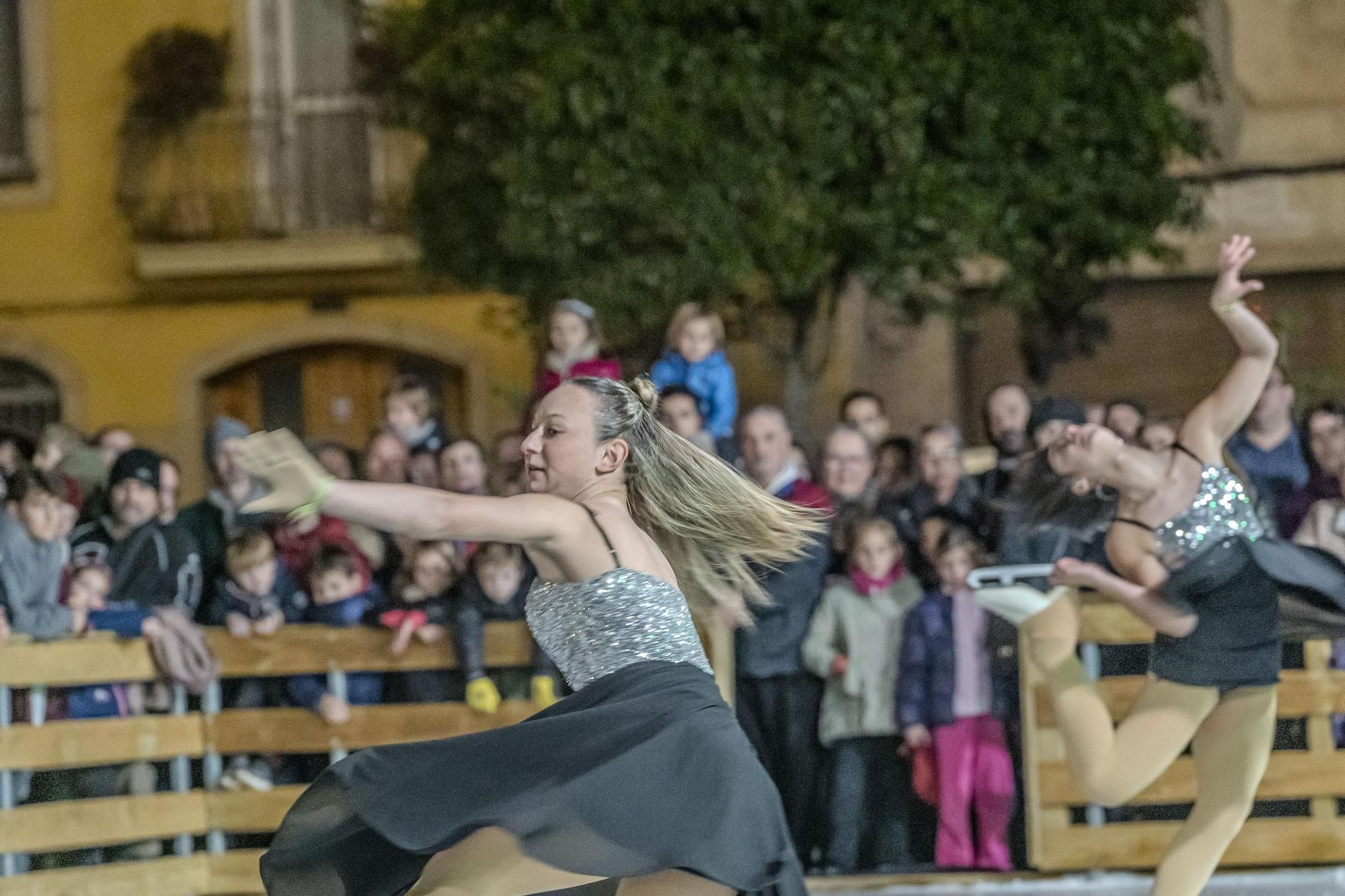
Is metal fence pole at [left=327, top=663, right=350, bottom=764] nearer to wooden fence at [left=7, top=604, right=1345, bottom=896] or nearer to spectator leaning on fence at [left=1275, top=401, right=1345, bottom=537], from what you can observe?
wooden fence at [left=7, top=604, right=1345, bottom=896]

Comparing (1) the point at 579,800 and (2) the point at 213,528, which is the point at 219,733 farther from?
(1) the point at 579,800

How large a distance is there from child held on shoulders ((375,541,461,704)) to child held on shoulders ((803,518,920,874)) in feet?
4.35

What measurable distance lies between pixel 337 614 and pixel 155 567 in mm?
731

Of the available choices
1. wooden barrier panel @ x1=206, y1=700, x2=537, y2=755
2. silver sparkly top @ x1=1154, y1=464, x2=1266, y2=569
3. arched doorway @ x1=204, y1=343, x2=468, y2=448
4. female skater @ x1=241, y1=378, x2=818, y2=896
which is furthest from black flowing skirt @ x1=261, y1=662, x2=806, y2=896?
arched doorway @ x1=204, y1=343, x2=468, y2=448

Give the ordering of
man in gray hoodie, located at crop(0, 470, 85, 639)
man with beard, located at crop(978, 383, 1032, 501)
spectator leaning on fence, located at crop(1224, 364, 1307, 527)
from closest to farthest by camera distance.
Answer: man in gray hoodie, located at crop(0, 470, 85, 639), spectator leaning on fence, located at crop(1224, 364, 1307, 527), man with beard, located at crop(978, 383, 1032, 501)

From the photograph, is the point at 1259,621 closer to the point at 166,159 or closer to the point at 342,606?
the point at 342,606

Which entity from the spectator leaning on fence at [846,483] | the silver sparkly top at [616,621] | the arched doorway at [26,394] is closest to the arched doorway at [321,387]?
the arched doorway at [26,394]

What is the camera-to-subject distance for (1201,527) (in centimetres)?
560

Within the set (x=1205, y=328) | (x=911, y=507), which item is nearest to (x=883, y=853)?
(x=911, y=507)

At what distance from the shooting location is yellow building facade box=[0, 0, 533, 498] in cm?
1488

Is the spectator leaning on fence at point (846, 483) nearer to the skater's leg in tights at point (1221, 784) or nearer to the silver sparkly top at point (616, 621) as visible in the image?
the skater's leg in tights at point (1221, 784)

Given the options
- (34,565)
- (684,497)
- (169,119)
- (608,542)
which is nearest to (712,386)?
(34,565)

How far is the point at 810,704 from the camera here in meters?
6.92

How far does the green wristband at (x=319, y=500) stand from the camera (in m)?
3.55
